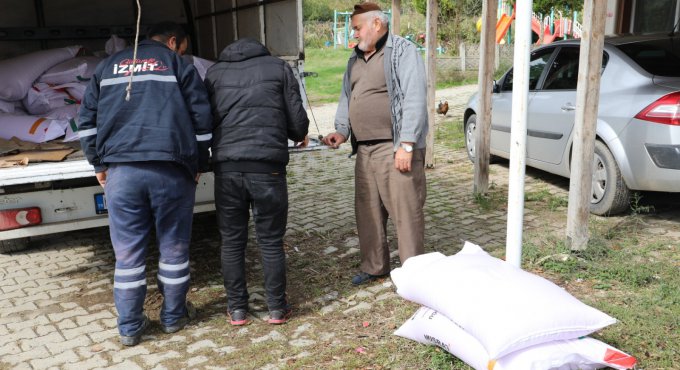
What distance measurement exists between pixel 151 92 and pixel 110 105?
0.77 feet

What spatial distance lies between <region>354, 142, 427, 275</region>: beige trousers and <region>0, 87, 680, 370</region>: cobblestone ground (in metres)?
0.27

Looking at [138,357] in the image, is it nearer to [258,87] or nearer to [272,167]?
[272,167]

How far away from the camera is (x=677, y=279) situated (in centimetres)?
431

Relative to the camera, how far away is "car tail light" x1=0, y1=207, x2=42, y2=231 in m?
4.06

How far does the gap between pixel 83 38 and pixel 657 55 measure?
5765 mm

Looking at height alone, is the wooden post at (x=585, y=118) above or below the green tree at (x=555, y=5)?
below

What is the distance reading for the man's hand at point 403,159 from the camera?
405 cm

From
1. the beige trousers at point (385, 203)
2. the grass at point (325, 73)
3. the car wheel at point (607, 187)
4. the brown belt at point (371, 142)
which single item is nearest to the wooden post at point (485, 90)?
the car wheel at point (607, 187)

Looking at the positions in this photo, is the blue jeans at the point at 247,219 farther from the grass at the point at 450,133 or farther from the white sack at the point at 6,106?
the grass at the point at 450,133

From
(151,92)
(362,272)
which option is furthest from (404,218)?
(151,92)

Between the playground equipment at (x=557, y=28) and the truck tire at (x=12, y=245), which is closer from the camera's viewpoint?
the truck tire at (x=12, y=245)

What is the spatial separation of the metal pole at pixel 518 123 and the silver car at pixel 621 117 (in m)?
2.25

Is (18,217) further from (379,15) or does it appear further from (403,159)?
(379,15)

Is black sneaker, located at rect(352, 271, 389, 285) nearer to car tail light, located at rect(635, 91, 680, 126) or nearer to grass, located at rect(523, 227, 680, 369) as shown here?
grass, located at rect(523, 227, 680, 369)
